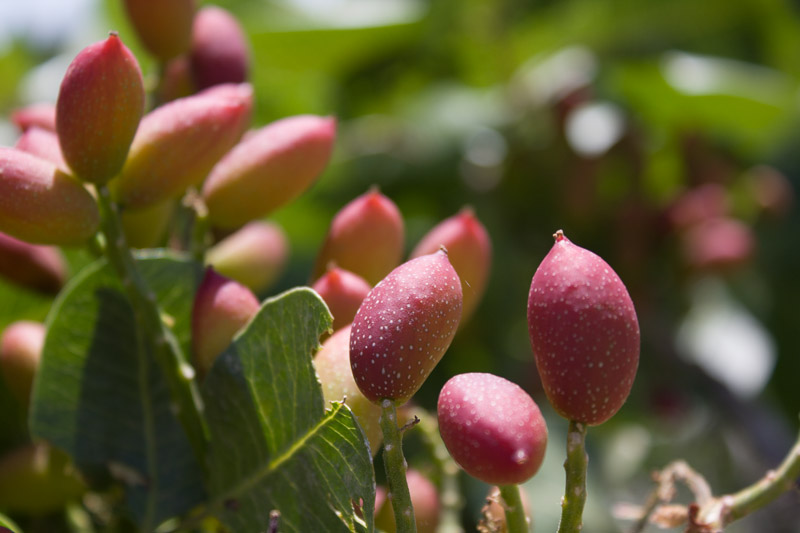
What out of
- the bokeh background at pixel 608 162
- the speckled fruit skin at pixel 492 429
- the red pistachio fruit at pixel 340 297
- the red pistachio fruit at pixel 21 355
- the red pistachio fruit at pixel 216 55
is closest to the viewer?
the speckled fruit skin at pixel 492 429

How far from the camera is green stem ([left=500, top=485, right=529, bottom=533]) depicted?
16.3 inches

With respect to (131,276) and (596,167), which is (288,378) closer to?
(131,276)

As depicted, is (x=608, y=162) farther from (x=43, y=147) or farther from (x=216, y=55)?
(x=43, y=147)

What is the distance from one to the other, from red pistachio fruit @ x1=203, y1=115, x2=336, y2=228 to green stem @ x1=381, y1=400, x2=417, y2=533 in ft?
0.72

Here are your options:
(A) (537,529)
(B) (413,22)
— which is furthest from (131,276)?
(B) (413,22)

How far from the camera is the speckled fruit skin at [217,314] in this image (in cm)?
50

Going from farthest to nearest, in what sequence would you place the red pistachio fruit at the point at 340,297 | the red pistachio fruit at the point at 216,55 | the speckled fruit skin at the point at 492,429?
the red pistachio fruit at the point at 216,55, the red pistachio fruit at the point at 340,297, the speckled fruit skin at the point at 492,429

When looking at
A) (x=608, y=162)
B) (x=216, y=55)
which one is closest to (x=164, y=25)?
(x=216, y=55)

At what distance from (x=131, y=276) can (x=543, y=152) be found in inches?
41.7

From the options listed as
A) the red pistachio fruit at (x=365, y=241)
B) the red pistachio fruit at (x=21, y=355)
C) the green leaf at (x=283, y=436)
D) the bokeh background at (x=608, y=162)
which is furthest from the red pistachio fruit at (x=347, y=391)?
the bokeh background at (x=608, y=162)

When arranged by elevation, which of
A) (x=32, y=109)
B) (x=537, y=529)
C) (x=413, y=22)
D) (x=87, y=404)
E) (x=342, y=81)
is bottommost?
(x=537, y=529)

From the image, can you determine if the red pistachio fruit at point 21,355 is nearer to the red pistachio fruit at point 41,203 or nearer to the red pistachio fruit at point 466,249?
the red pistachio fruit at point 41,203

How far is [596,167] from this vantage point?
1.37m

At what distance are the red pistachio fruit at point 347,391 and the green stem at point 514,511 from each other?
67 mm
